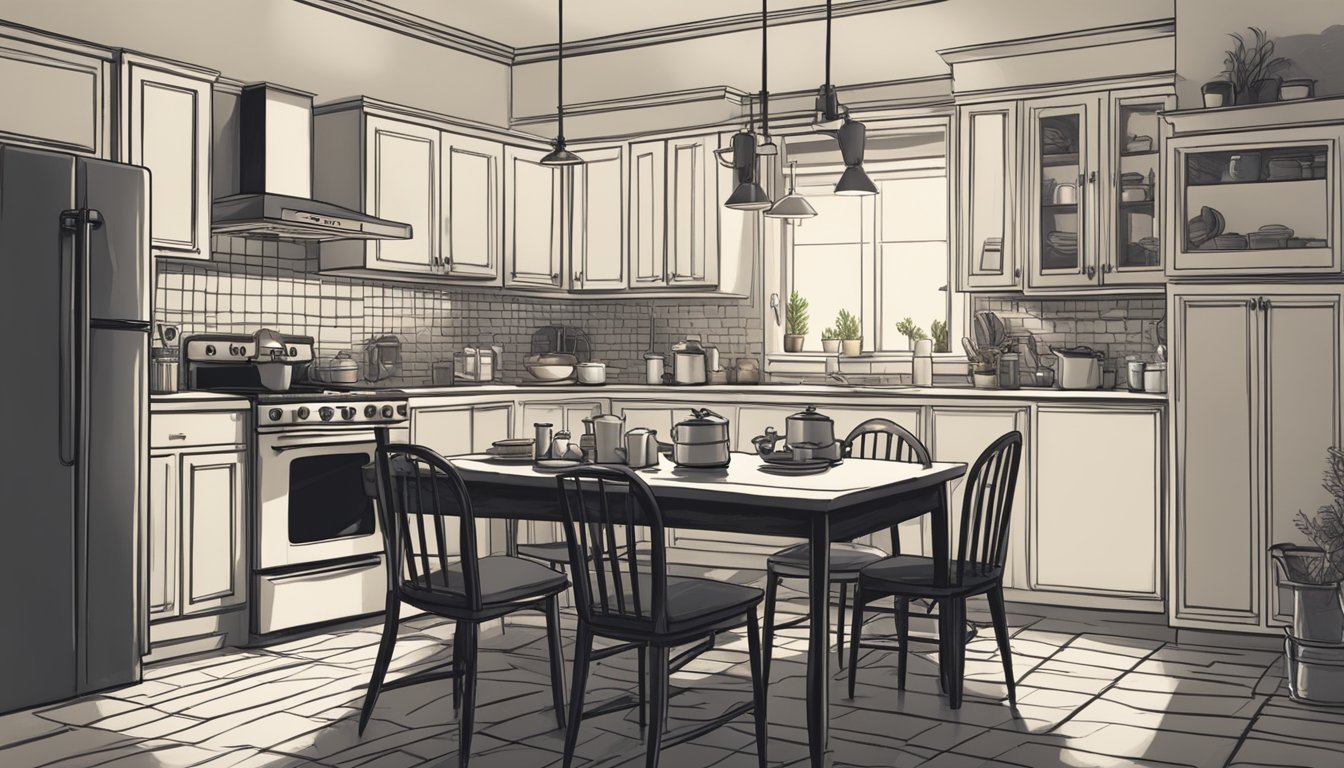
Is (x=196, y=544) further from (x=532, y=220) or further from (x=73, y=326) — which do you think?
(x=532, y=220)

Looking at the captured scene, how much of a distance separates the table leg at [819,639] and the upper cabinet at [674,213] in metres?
3.82

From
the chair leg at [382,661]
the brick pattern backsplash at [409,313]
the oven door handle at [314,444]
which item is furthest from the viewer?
the brick pattern backsplash at [409,313]

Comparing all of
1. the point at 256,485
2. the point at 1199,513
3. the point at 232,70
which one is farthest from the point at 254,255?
the point at 1199,513

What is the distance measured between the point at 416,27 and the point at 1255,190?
4.56 meters

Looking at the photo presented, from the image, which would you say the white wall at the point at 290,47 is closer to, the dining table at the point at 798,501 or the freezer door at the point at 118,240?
the freezer door at the point at 118,240

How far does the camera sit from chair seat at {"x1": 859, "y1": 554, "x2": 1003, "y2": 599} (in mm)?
3742

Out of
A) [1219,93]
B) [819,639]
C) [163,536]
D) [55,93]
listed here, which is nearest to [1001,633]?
[819,639]

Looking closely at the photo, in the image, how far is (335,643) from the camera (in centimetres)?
498

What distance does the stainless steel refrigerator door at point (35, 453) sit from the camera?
400 cm

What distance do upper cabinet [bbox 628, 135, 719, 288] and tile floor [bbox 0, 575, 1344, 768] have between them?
104 inches

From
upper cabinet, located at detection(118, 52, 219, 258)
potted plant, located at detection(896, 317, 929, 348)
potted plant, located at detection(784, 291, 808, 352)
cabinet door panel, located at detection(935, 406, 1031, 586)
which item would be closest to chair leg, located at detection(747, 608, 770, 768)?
cabinet door panel, located at detection(935, 406, 1031, 586)

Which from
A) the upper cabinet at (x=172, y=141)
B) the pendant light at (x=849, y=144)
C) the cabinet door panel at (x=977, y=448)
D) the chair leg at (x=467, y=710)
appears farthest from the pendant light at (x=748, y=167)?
the upper cabinet at (x=172, y=141)

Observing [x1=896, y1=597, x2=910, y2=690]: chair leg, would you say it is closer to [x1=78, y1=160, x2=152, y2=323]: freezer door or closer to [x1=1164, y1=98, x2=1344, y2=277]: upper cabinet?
[x1=1164, y1=98, x2=1344, y2=277]: upper cabinet

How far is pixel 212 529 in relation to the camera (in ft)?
15.9
